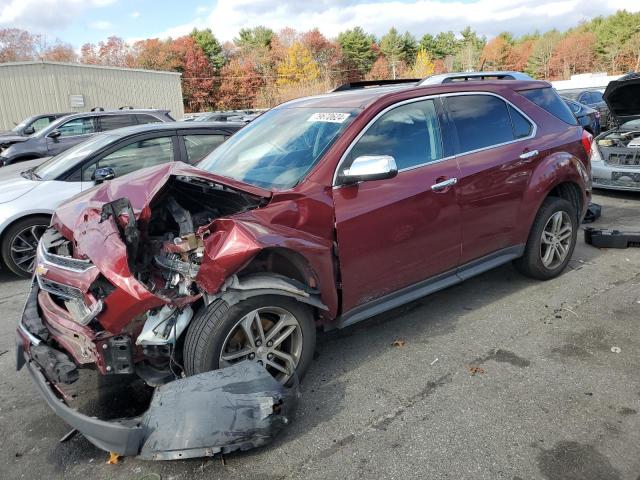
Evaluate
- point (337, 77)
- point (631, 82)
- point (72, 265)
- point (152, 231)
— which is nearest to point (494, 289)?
point (152, 231)

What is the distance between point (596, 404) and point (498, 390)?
0.54 m

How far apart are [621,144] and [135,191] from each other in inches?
318

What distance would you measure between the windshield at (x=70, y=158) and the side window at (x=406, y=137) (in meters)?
3.86

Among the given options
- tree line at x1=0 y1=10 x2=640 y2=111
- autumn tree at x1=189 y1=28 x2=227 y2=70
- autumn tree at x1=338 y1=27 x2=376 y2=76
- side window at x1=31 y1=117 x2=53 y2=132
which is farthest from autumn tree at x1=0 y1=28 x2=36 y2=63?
side window at x1=31 y1=117 x2=53 y2=132

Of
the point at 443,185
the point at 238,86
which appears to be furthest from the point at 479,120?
the point at 238,86

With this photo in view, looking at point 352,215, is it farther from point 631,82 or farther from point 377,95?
point 631,82

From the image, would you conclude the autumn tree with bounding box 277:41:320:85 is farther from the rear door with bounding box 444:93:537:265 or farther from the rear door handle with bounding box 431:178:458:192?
the rear door handle with bounding box 431:178:458:192

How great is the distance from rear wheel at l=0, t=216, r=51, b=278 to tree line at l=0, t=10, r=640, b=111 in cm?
5147

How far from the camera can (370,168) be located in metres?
3.13

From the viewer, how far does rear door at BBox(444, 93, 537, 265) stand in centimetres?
391

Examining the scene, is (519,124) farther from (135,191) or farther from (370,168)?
(135,191)

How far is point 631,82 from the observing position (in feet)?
25.3

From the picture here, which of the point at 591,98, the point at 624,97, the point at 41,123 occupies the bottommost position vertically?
the point at 591,98

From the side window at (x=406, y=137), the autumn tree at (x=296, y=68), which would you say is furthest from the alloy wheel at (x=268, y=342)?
the autumn tree at (x=296, y=68)
